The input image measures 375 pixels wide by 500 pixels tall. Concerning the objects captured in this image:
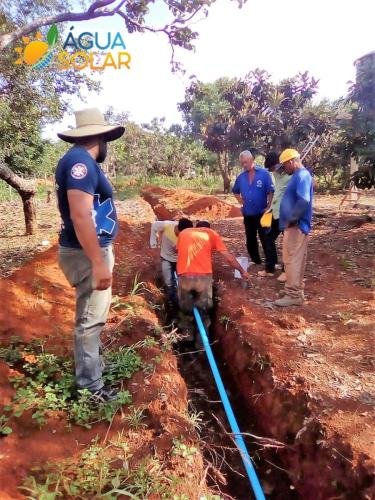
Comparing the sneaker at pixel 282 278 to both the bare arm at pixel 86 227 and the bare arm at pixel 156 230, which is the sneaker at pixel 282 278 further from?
the bare arm at pixel 86 227

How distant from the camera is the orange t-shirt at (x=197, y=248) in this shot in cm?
→ 474

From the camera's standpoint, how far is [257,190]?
18.2 feet

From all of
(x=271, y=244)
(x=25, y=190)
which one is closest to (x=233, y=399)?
(x=271, y=244)

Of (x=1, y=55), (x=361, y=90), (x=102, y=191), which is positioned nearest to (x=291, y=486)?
(x=102, y=191)

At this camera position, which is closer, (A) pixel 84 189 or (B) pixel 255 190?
(A) pixel 84 189

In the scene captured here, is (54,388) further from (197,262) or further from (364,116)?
(364,116)

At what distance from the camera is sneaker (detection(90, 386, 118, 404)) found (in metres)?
2.77

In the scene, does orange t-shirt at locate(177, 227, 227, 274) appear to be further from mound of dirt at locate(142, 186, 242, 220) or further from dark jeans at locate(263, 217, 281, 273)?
mound of dirt at locate(142, 186, 242, 220)

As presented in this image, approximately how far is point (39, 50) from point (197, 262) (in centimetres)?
608

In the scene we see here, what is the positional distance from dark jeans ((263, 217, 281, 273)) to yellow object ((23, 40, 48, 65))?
5.89m

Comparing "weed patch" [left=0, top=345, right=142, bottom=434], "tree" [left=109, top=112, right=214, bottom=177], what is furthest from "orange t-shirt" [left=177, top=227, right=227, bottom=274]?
"tree" [left=109, top=112, right=214, bottom=177]

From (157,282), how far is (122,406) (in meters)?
3.60

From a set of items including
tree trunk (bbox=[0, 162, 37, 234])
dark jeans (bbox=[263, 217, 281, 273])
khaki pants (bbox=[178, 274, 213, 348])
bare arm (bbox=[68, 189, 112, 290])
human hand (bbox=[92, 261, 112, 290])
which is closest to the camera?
bare arm (bbox=[68, 189, 112, 290])

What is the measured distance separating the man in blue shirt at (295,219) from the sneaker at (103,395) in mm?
2495
